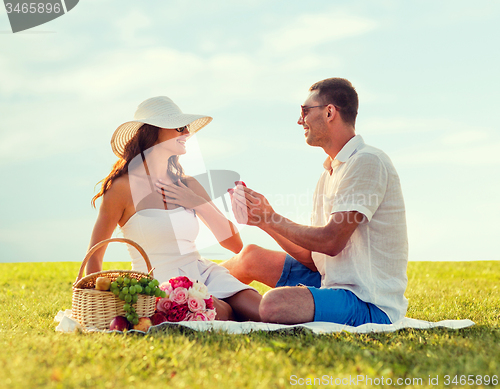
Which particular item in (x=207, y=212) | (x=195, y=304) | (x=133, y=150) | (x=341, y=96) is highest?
(x=341, y=96)

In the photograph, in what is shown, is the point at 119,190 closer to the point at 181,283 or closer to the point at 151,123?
the point at 151,123

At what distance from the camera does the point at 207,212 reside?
4895 mm

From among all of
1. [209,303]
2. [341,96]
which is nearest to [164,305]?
[209,303]

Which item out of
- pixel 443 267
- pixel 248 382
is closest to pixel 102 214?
pixel 248 382

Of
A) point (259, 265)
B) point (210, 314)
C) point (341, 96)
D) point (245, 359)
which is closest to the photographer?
point (245, 359)

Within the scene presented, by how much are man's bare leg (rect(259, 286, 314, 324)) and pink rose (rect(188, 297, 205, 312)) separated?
56cm

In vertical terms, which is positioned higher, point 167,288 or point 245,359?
point 167,288

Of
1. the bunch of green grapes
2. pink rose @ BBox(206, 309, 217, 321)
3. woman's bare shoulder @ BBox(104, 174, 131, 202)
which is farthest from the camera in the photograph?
woman's bare shoulder @ BBox(104, 174, 131, 202)

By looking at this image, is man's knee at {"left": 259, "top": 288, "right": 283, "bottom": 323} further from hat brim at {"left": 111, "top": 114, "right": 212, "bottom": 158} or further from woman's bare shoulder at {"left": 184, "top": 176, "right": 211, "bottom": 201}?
hat brim at {"left": 111, "top": 114, "right": 212, "bottom": 158}

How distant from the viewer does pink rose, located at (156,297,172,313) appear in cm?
399

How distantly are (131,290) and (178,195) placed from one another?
1.41m

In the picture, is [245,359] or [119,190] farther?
[119,190]

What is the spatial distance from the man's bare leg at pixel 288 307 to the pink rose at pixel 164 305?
85cm

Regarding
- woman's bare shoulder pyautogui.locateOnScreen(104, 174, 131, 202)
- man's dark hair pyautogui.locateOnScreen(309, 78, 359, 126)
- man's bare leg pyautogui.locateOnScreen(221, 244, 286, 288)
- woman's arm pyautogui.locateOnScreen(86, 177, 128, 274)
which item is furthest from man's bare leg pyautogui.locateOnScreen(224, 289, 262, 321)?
man's dark hair pyautogui.locateOnScreen(309, 78, 359, 126)
